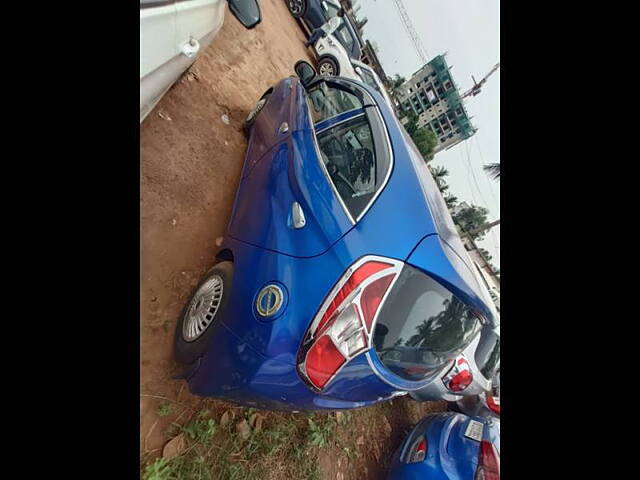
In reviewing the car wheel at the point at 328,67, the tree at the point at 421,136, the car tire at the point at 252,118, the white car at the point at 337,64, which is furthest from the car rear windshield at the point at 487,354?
the tree at the point at 421,136

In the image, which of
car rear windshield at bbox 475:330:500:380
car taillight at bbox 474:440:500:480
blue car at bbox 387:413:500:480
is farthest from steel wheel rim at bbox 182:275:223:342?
car rear windshield at bbox 475:330:500:380

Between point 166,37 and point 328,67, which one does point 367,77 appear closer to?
point 328,67

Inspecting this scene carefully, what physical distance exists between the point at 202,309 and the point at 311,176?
980 mm

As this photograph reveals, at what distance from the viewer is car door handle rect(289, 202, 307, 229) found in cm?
171

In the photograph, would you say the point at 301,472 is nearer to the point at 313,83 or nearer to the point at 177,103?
the point at 177,103

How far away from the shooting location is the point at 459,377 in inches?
119

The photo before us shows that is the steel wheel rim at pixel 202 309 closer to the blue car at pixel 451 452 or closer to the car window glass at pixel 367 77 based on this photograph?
the blue car at pixel 451 452

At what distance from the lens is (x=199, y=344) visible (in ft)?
5.63

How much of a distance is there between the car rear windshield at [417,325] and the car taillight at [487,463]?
1.27 metres

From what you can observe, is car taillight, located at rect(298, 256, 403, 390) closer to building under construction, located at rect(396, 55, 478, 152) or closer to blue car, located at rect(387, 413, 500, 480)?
blue car, located at rect(387, 413, 500, 480)

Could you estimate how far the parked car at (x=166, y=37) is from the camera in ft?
4.14

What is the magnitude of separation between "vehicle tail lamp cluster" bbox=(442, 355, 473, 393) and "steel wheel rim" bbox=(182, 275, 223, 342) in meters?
2.27

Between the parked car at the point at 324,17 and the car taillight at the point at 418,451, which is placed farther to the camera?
the parked car at the point at 324,17
